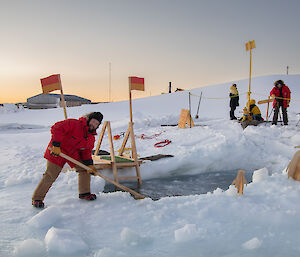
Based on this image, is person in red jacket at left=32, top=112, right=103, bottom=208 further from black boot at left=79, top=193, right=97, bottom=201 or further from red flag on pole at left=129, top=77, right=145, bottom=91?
red flag on pole at left=129, top=77, right=145, bottom=91

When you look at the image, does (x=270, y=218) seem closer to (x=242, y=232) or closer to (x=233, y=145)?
(x=242, y=232)

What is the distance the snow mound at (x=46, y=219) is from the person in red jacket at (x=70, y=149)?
0.48m

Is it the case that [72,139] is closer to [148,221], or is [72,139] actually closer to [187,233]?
[148,221]

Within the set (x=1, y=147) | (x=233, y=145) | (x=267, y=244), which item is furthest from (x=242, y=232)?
(x=1, y=147)

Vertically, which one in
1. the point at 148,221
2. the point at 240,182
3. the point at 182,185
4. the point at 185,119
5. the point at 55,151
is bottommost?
the point at 182,185

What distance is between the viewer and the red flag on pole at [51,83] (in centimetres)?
509

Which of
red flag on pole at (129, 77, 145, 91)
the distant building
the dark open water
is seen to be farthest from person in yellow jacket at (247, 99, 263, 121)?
the distant building

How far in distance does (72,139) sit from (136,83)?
2446 millimetres

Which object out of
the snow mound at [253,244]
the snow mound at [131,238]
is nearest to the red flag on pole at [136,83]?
the snow mound at [131,238]

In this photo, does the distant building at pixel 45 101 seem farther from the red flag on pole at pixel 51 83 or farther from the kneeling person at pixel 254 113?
the red flag on pole at pixel 51 83

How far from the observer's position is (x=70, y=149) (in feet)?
11.3

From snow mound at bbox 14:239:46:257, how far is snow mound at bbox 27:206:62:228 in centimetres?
44

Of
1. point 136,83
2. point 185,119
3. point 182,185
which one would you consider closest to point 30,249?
point 182,185

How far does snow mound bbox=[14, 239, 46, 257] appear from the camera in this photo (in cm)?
216
